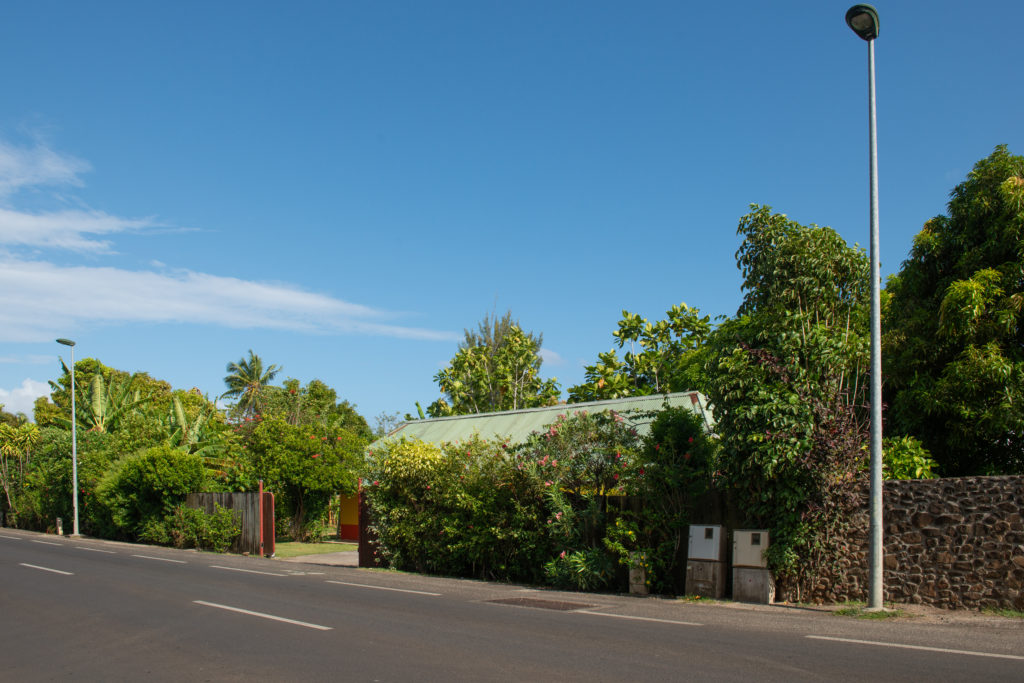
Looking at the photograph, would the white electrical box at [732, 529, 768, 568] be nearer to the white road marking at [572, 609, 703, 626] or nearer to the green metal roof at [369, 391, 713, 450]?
the white road marking at [572, 609, 703, 626]

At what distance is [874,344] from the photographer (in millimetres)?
11977

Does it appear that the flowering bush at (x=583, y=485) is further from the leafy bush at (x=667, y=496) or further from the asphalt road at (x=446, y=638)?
the asphalt road at (x=446, y=638)

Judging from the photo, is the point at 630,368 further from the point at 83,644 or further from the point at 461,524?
the point at 83,644

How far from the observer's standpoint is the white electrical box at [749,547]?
43.5 feet

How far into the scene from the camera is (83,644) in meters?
9.52

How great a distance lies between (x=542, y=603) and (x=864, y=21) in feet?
33.9

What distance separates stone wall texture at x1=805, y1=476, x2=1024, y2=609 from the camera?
11.4 meters

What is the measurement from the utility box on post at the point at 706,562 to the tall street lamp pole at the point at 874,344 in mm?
2557

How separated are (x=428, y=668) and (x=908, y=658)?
15.4 feet

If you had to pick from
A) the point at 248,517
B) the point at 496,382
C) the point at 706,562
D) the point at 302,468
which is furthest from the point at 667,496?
the point at 496,382

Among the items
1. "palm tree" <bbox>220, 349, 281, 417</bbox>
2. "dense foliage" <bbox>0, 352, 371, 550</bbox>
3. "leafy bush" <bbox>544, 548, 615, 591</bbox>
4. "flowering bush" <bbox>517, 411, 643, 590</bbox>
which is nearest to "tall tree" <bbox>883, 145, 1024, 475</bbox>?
"flowering bush" <bbox>517, 411, 643, 590</bbox>

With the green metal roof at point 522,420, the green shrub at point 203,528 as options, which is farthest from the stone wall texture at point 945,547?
the green shrub at point 203,528

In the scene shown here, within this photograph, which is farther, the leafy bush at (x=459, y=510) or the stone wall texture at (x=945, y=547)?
the leafy bush at (x=459, y=510)

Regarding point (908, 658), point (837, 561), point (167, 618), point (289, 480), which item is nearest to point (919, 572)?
point (837, 561)
